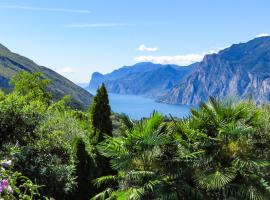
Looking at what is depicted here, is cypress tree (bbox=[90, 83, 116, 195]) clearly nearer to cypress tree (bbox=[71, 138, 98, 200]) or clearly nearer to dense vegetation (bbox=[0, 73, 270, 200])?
cypress tree (bbox=[71, 138, 98, 200])

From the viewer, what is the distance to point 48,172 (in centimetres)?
1443

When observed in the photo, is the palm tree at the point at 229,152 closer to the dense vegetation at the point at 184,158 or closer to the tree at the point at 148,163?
the dense vegetation at the point at 184,158

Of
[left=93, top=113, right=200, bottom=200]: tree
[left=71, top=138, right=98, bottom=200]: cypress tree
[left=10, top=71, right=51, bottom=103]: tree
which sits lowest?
[left=71, top=138, right=98, bottom=200]: cypress tree

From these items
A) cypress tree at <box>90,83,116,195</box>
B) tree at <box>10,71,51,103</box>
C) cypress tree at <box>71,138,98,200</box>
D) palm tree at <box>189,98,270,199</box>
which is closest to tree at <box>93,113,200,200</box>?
palm tree at <box>189,98,270,199</box>

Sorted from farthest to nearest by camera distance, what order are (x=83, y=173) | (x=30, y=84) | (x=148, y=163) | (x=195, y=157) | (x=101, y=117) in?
(x=30, y=84)
(x=101, y=117)
(x=83, y=173)
(x=148, y=163)
(x=195, y=157)

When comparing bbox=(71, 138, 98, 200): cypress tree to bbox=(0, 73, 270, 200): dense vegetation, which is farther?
bbox=(71, 138, 98, 200): cypress tree

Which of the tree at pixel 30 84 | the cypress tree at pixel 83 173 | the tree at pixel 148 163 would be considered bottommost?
the cypress tree at pixel 83 173

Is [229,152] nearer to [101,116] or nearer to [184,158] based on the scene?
[184,158]

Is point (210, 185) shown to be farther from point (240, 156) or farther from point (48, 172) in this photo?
point (48, 172)

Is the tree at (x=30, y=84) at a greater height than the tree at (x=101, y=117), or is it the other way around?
the tree at (x=30, y=84)

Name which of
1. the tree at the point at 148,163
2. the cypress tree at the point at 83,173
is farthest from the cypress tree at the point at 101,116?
the tree at the point at 148,163

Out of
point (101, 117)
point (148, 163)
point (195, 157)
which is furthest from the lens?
point (101, 117)

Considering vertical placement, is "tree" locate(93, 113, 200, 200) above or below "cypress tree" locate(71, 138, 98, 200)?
above

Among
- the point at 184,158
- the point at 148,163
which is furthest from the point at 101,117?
the point at 184,158
